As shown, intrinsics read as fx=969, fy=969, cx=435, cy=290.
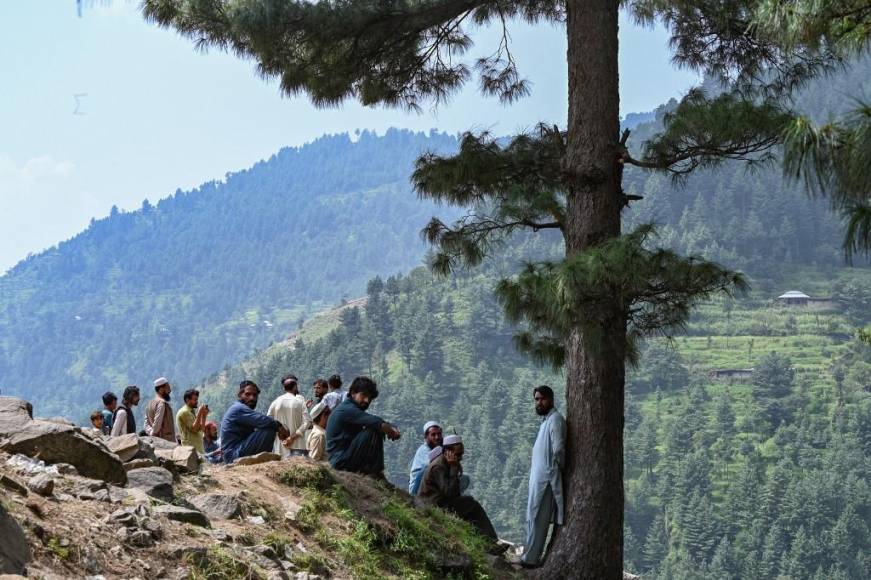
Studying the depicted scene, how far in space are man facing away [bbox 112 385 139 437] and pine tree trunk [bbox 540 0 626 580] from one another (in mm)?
3025

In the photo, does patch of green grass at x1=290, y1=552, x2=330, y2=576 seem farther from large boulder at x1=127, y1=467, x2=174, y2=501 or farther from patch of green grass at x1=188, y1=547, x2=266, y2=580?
large boulder at x1=127, y1=467, x2=174, y2=501

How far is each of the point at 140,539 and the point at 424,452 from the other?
127 inches

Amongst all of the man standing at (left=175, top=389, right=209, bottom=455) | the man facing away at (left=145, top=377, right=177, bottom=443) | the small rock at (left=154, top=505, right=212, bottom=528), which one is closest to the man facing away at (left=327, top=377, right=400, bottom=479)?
the man standing at (left=175, top=389, right=209, bottom=455)

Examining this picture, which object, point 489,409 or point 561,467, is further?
point 489,409

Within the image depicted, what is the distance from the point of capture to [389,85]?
306 inches

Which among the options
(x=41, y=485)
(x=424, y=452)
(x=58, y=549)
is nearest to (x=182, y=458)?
(x=41, y=485)

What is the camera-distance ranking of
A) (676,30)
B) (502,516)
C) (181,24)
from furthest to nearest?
(502,516) < (676,30) < (181,24)

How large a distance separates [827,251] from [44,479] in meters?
116

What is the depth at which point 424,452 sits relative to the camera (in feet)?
22.5

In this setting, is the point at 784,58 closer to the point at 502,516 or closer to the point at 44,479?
the point at 44,479

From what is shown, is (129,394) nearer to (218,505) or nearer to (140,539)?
(218,505)

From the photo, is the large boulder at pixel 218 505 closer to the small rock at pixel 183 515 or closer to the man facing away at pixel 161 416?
the small rock at pixel 183 515

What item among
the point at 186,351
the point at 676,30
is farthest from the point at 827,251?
the point at 186,351

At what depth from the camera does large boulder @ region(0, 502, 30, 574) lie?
306 cm
